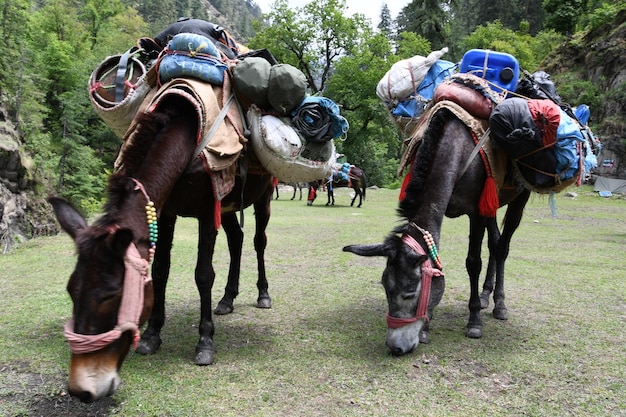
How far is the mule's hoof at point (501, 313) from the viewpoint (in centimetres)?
472

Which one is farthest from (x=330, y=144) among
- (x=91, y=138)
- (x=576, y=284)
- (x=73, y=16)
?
(x=73, y=16)

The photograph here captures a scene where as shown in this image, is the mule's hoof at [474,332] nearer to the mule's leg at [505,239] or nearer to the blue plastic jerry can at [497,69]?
the mule's leg at [505,239]

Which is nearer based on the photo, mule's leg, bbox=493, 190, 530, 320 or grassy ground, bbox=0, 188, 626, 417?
grassy ground, bbox=0, 188, 626, 417

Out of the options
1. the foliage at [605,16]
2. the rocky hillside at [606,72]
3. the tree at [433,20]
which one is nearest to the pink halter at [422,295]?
the rocky hillside at [606,72]

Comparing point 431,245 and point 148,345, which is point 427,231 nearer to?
point 431,245

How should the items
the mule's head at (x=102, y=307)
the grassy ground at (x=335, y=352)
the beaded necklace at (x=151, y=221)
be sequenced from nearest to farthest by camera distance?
the mule's head at (x=102, y=307) < the beaded necklace at (x=151, y=221) < the grassy ground at (x=335, y=352)

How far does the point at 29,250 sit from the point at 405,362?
692 centimetres

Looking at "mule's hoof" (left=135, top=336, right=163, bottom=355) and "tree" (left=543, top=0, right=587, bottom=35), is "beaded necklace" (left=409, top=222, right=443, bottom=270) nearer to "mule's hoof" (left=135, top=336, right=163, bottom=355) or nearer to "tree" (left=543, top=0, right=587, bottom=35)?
"mule's hoof" (left=135, top=336, right=163, bottom=355)

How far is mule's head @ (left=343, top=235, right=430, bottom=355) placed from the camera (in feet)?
11.2

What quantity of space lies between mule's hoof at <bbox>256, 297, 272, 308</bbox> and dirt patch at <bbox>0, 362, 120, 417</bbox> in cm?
230

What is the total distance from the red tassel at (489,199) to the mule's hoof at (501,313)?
4.67 feet

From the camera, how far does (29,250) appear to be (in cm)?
739

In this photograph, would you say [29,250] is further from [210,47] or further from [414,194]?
[414,194]

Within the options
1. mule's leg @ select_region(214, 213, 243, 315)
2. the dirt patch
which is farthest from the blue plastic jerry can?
the dirt patch
